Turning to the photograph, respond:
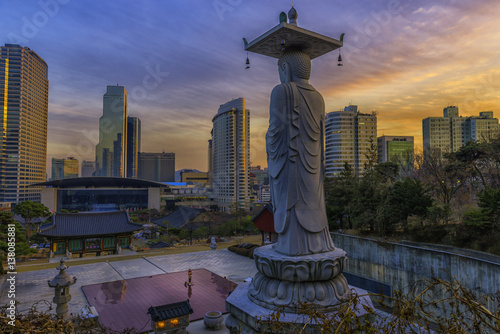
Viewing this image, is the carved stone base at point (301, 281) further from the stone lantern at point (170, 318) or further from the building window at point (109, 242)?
the building window at point (109, 242)

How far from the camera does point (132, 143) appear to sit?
128125 millimetres

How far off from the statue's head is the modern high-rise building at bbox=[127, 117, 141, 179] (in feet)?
397

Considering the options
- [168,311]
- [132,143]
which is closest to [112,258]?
[168,311]

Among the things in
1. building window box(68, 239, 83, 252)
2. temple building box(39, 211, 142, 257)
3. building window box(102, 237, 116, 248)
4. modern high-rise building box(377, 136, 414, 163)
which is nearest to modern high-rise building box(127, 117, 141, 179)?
modern high-rise building box(377, 136, 414, 163)

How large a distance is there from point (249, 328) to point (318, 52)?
6.94 metres

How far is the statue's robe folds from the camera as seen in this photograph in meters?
7.74

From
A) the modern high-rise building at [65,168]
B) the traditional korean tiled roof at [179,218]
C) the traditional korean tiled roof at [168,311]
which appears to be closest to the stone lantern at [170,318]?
the traditional korean tiled roof at [168,311]

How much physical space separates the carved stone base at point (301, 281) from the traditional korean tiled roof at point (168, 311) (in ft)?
10.3

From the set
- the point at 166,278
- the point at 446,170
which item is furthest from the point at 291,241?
the point at 446,170

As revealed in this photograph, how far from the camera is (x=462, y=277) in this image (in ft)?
31.6

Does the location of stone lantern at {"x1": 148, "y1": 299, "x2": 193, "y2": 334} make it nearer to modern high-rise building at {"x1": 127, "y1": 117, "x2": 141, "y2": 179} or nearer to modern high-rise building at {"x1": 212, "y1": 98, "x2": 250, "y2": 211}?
modern high-rise building at {"x1": 212, "y1": 98, "x2": 250, "y2": 211}

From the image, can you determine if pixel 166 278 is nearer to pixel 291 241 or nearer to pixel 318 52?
pixel 291 241

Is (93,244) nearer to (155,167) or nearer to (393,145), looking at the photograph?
(393,145)

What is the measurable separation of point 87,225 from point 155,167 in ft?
498
